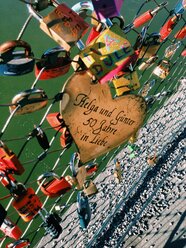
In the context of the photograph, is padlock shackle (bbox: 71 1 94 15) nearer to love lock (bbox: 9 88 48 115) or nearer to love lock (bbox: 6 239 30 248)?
love lock (bbox: 9 88 48 115)

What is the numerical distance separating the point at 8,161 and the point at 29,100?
0.17 metres

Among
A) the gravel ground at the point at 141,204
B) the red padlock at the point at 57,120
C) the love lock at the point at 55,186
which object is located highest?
the red padlock at the point at 57,120

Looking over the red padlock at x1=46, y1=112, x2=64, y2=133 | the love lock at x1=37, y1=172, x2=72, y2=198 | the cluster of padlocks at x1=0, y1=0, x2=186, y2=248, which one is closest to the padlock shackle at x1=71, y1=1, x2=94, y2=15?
the cluster of padlocks at x1=0, y1=0, x2=186, y2=248

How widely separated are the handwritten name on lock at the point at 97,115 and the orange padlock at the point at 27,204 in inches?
6.4

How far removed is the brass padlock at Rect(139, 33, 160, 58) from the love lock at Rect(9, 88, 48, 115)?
0.41 meters

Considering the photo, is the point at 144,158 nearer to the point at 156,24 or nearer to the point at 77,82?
the point at 77,82

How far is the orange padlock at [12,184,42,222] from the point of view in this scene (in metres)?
0.86

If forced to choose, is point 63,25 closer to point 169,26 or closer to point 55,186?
point 55,186

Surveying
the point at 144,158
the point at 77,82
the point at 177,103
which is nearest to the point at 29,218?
the point at 77,82

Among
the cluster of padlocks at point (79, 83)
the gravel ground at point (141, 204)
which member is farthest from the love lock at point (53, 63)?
the gravel ground at point (141, 204)

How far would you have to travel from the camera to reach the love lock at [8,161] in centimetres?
75

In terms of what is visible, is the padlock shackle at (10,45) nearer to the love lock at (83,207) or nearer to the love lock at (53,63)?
the love lock at (53,63)

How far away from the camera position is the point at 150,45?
Result: 3.28 feet

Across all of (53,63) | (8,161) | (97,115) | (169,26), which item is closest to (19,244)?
(8,161)
